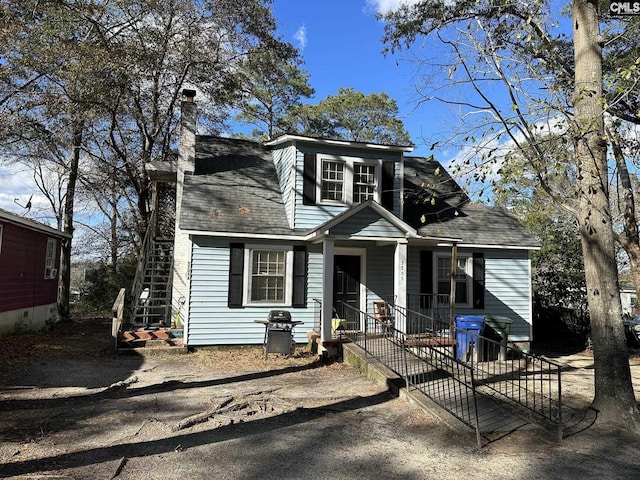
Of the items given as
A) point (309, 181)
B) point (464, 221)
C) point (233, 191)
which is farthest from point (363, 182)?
point (233, 191)

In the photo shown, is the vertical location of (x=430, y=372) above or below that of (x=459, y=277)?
below

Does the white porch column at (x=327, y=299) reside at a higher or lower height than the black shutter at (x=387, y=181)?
lower

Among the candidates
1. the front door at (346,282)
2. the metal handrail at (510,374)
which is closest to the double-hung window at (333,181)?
the front door at (346,282)

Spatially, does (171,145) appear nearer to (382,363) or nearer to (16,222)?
(16,222)

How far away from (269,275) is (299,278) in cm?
76

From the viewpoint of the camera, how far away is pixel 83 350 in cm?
1091

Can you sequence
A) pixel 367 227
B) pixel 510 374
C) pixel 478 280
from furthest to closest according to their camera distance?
1. pixel 478 280
2. pixel 367 227
3. pixel 510 374

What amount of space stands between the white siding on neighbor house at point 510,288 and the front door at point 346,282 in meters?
2.81

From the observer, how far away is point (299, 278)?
11.5 metres

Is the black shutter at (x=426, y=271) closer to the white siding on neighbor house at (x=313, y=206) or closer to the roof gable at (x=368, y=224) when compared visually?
the roof gable at (x=368, y=224)

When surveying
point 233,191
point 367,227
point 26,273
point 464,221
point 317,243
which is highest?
point 233,191

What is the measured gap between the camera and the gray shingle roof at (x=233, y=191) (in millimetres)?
11117

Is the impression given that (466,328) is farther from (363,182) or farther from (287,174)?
(287,174)

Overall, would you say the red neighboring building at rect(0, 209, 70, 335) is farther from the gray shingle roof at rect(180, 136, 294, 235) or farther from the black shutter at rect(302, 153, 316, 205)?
the black shutter at rect(302, 153, 316, 205)
